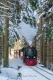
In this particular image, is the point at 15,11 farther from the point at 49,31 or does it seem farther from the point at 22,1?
the point at 49,31

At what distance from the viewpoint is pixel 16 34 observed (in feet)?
81.8

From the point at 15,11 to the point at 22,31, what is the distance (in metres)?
17.4

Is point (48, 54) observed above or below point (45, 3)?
below

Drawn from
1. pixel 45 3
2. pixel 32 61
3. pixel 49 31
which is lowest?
pixel 32 61

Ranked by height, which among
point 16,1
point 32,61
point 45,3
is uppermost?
point 45,3

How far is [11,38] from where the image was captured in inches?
952

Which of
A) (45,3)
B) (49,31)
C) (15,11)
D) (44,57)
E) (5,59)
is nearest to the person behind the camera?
(15,11)

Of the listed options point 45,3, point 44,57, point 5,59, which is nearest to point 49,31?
point 5,59

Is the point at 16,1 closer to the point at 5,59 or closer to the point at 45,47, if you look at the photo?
the point at 5,59

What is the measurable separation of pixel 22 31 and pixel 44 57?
4.47 metres

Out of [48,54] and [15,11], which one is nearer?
[15,11]

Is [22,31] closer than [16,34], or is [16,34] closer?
[16,34]

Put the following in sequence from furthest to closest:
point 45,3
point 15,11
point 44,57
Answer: point 44,57 < point 45,3 < point 15,11

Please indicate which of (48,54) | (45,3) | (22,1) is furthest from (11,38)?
(22,1)
